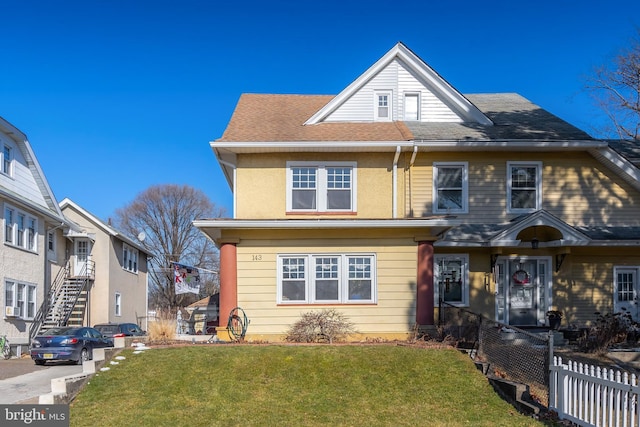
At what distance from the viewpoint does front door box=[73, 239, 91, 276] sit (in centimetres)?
3181

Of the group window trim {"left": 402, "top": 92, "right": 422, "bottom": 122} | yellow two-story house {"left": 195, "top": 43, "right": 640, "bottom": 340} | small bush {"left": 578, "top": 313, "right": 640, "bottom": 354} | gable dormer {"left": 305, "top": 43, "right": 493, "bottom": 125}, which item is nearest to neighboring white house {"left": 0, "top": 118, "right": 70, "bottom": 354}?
yellow two-story house {"left": 195, "top": 43, "right": 640, "bottom": 340}

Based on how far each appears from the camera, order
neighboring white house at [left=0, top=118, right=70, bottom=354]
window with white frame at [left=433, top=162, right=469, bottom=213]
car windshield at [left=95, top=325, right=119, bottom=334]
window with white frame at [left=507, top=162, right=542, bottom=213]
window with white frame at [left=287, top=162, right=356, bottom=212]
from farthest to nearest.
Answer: car windshield at [left=95, top=325, right=119, bottom=334]
neighboring white house at [left=0, top=118, right=70, bottom=354]
window with white frame at [left=507, top=162, right=542, bottom=213]
window with white frame at [left=433, top=162, right=469, bottom=213]
window with white frame at [left=287, top=162, right=356, bottom=212]

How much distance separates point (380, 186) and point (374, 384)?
8.00 metres

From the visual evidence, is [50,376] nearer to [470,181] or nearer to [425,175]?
[425,175]

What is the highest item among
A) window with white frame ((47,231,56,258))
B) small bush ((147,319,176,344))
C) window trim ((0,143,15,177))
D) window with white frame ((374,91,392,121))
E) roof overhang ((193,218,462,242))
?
window with white frame ((374,91,392,121))

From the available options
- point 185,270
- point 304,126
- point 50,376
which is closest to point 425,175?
point 304,126

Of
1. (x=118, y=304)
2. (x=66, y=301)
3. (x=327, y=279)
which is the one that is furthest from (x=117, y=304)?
(x=327, y=279)

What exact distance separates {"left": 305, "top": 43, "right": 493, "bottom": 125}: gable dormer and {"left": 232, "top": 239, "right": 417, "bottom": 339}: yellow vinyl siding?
498 centimetres

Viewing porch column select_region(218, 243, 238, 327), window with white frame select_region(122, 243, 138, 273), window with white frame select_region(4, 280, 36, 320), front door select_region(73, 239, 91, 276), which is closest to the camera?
porch column select_region(218, 243, 238, 327)

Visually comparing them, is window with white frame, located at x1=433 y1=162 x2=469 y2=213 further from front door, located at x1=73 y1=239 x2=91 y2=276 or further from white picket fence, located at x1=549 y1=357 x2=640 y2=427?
front door, located at x1=73 y1=239 x2=91 y2=276

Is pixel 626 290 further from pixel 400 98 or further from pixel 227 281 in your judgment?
pixel 227 281

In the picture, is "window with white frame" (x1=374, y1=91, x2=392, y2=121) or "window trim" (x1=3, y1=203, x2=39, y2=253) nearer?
"window with white frame" (x1=374, y1=91, x2=392, y2=121)

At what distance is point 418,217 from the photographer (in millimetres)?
18391

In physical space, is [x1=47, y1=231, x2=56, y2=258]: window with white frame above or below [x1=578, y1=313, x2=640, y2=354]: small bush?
above
